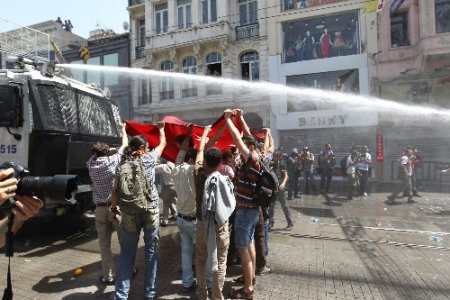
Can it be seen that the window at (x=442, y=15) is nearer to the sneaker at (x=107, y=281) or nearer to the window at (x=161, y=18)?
the window at (x=161, y=18)

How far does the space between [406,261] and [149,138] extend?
452 centimetres

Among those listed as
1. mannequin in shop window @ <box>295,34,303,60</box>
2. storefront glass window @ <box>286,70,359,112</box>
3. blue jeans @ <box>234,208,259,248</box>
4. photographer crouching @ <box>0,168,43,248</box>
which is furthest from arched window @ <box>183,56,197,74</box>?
photographer crouching @ <box>0,168,43,248</box>

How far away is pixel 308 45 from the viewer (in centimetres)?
1850

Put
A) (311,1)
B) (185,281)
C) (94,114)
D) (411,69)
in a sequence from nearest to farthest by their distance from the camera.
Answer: (185,281) < (94,114) < (411,69) < (311,1)

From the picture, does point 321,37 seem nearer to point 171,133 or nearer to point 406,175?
point 406,175

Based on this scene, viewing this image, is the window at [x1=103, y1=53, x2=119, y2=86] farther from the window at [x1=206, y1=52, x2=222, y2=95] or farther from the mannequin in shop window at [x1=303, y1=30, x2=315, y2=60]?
the mannequin in shop window at [x1=303, y1=30, x2=315, y2=60]

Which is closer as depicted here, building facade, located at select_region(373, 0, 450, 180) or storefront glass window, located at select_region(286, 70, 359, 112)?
building facade, located at select_region(373, 0, 450, 180)

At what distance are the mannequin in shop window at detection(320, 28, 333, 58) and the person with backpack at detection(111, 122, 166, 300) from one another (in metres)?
16.0

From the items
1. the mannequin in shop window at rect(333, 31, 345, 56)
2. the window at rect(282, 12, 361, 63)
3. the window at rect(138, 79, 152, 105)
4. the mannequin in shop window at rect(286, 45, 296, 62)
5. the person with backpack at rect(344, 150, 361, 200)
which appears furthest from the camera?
the window at rect(138, 79, 152, 105)

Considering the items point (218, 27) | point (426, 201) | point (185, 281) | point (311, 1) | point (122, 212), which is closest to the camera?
point (122, 212)

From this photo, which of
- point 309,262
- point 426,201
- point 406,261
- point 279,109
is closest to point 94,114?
point 309,262

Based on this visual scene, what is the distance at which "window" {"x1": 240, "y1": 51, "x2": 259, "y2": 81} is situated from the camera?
778 inches

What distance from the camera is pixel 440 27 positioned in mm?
15711

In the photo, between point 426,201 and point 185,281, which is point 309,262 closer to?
point 185,281
